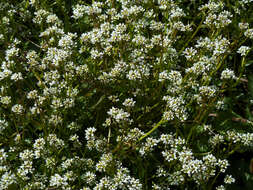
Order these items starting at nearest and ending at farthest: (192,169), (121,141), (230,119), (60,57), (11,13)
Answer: (192,169) → (121,141) → (60,57) → (230,119) → (11,13)

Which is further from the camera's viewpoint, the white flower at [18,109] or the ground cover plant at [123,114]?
the white flower at [18,109]

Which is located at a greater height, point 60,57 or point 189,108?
point 60,57

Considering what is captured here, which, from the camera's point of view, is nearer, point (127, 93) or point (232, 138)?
point (232, 138)

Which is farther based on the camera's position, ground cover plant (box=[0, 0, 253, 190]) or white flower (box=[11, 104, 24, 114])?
white flower (box=[11, 104, 24, 114])

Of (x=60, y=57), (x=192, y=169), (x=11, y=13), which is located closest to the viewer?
(x=192, y=169)

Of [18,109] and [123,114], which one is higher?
[18,109]

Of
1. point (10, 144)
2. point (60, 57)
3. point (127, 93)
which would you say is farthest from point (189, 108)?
point (10, 144)

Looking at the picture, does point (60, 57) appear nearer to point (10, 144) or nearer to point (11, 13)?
point (10, 144)

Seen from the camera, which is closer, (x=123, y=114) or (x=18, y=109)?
(x=123, y=114)
